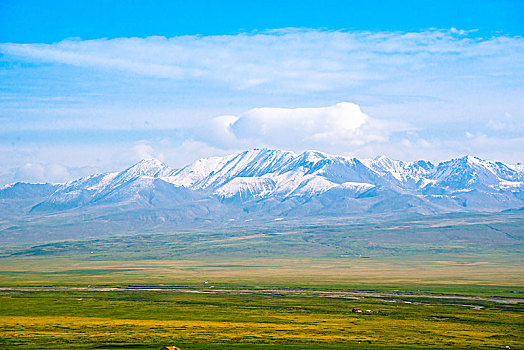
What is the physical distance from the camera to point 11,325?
315ft

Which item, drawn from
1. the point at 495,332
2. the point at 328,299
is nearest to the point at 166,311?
the point at 328,299

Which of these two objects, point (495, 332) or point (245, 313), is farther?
point (245, 313)

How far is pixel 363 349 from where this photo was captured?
253ft

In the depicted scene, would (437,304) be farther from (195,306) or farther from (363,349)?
(363,349)

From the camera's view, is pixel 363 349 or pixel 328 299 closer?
pixel 363 349

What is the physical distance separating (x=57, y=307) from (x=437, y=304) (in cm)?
7990

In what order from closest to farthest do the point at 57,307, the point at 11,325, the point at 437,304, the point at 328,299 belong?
the point at 11,325
the point at 57,307
the point at 437,304
the point at 328,299

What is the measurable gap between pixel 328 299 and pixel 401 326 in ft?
141

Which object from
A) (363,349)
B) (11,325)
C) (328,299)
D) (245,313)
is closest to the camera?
(363,349)

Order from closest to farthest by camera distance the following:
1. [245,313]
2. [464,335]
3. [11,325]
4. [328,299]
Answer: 1. [464,335]
2. [11,325]
3. [245,313]
4. [328,299]

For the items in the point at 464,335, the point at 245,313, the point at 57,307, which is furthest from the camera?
the point at 57,307

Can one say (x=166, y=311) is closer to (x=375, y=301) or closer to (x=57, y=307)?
(x=57, y=307)

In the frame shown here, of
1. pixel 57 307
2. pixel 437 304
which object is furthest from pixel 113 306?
pixel 437 304

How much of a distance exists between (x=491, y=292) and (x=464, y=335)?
7350 cm
